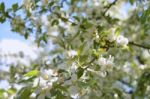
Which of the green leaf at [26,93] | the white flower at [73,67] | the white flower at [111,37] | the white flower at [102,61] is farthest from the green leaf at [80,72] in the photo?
the white flower at [111,37]

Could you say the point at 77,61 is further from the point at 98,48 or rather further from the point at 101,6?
the point at 101,6

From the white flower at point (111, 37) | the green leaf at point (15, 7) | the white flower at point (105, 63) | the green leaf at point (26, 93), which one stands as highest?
the green leaf at point (15, 7)

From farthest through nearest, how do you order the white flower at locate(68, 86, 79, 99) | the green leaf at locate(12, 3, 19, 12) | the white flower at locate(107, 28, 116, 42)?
the green leaf at locate(12, 3, 19, 12)
the white flower at locate(107, 28, 116, 42)
the white flower at locate(68, 86, 79, 99)

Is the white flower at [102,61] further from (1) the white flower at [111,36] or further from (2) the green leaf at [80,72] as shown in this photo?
(1) the white flower at [111,36]

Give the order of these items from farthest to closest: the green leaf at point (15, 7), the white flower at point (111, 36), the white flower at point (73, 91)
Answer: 1. the green leaf at point (15, 7)
2. the white flower at point (111, 36)
3. the white flower at point (73, 91)

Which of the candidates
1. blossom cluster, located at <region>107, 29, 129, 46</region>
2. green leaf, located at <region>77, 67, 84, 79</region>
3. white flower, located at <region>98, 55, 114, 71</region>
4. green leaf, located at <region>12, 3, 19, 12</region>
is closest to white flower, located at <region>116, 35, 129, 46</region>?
blossom cluster, located at <region>107, 29, 129, 46</region>

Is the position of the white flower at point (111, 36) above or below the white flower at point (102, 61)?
above

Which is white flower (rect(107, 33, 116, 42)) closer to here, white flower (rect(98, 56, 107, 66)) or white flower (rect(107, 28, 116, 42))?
white flower (rect(107, 28, 116, 42))

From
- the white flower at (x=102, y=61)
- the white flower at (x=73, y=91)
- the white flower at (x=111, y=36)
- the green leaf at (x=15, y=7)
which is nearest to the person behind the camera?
the white flower at (x=73, y=91)

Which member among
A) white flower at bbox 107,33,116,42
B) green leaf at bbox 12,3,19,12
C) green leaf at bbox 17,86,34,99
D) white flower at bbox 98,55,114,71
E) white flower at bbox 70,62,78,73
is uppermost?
green leaf at bbox 12,3,19,12

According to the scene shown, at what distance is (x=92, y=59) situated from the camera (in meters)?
2.50

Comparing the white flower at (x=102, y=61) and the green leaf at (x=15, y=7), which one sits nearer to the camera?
the white flower at (x=102, y=61)

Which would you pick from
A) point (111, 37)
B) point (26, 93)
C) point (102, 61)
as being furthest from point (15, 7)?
point (26, 93)

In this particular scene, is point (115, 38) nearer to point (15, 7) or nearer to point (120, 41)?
point (120, 41)
